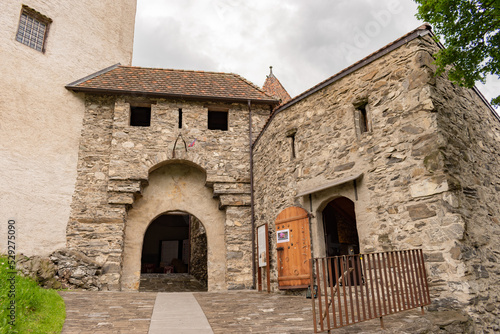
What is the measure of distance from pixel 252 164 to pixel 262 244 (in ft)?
8.98

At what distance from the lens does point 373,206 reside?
6.57 metres

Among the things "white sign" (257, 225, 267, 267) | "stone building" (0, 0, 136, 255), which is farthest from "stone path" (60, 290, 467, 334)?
"stone building" (0, 0, 136, 255)

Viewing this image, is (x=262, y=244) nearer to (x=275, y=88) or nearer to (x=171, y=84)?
(x=171, y=84)

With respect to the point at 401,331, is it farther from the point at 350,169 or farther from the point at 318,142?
the point at 318,142

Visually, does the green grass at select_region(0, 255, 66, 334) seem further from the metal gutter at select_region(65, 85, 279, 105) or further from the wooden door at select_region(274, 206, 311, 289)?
the metal gutter at select_region(65, 85, 279, 105)

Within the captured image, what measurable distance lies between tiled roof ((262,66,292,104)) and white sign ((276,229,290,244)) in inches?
270

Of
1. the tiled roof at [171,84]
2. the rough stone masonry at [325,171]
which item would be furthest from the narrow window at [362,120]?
the tiled roof at [171,84]

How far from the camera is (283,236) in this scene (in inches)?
331

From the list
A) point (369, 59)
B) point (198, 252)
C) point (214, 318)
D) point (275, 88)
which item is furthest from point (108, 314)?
point (275, 88)

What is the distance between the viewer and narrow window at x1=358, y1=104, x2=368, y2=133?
720 cm

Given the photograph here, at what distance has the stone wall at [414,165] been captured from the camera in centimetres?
545

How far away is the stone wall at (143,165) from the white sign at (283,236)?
235 centimetres

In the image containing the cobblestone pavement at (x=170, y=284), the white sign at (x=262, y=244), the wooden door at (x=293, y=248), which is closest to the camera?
the wooden door at (x=293, y=248)

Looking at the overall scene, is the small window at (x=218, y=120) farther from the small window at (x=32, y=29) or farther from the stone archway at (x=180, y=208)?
the small window at (x=32, y=29)
